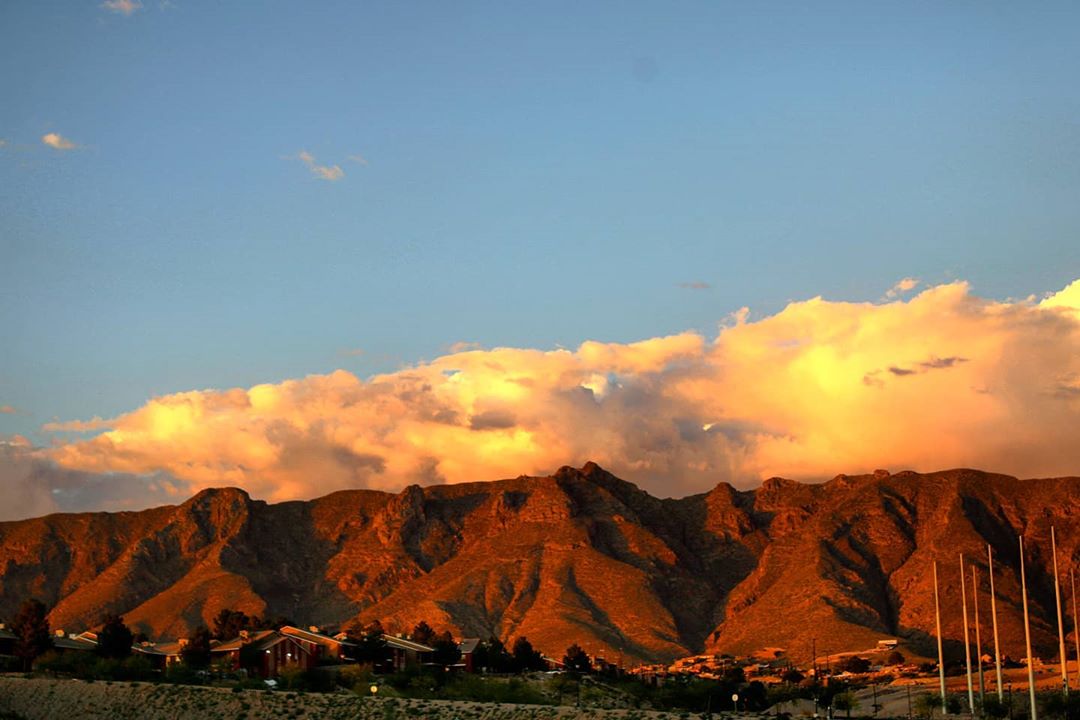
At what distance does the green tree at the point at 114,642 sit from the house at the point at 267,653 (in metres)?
8.51

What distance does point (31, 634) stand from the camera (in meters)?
148

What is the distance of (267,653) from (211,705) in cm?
4541

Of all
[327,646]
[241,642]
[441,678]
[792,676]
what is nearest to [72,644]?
[241,642]

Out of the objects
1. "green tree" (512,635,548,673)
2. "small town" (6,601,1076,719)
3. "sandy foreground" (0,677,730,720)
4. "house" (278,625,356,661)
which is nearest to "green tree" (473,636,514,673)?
"small town" (6,601,1076,719)

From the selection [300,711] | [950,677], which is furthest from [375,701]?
[950,677]

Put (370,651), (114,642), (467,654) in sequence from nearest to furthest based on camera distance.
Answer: (114,642) < (370,651) < (467,654)

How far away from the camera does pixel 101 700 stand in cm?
10850

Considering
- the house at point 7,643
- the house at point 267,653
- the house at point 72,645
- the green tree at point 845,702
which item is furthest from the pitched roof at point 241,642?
the green tree at point 845,702

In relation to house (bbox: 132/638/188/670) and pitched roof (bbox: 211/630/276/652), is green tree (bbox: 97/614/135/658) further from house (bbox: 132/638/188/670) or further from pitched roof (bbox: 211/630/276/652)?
pitched roof (bbox: 211/630/276/652)

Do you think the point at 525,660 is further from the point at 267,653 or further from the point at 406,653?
the point at 267,653

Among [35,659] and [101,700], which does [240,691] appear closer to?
[101,700]

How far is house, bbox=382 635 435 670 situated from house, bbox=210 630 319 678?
831 centimetres

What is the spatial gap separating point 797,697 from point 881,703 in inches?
312

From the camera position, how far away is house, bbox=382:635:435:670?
15900 centimetres
